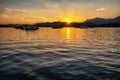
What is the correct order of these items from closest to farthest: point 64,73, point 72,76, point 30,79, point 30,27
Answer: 1. point 30,79
2. point 72,76
3. point 64,73
4. point 30,27

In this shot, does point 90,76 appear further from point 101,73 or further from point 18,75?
point 18,75

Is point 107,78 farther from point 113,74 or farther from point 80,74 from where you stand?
point 80,74

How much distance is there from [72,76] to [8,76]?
3998 mm

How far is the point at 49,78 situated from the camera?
7.88 m

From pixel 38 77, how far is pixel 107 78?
4.21 meters

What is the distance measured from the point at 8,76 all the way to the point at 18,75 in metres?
0.60

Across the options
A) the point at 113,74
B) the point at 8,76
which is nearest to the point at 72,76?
the point at 113,74

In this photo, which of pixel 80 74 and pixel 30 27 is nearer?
pixel 80 74

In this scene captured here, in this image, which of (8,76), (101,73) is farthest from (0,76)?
(101,73)

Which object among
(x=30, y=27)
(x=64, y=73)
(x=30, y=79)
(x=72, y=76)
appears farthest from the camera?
(x=30, y=27)

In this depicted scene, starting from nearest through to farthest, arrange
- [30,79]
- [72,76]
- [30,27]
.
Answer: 1. [30,79]
2. [72,76]
3. [30,27]

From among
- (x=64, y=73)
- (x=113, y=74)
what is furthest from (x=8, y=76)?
(x=113, y=74)

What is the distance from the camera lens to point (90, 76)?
8203mm

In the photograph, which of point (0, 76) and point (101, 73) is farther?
Answer: point (101, 73)
